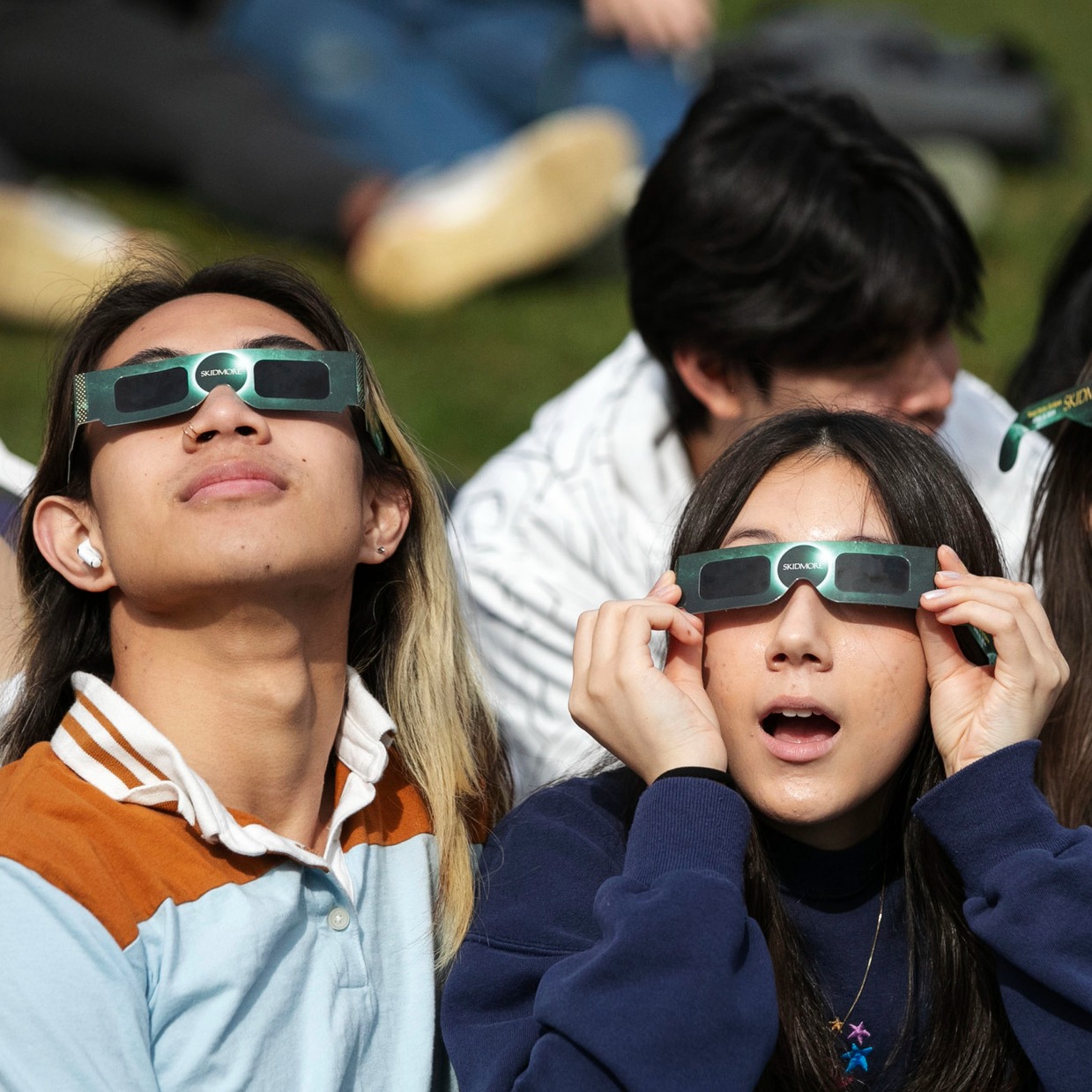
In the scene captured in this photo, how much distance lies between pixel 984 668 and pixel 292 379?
1.15m

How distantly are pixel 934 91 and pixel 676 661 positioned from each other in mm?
5767

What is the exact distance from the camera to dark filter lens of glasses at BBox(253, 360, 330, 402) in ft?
8.07

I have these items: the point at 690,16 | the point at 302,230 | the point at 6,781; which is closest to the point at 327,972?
the point at 6,781

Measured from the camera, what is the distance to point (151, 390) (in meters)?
2.45

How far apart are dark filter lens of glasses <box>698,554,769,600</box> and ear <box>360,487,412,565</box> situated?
642mm

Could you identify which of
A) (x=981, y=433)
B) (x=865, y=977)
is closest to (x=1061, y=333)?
(x=981, y=433)

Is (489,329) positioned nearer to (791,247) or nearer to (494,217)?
(494,217)

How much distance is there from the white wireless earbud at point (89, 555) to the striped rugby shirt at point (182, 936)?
19 centimetres

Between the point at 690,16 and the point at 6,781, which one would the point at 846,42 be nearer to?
the point at 690,16

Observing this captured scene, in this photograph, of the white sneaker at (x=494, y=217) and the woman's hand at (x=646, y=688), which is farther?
the white sneaker at (x=494, y=217)

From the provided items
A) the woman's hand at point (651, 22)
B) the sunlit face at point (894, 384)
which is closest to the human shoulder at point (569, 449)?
the sunlit face at point (894, 384)

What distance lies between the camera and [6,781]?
2.34m

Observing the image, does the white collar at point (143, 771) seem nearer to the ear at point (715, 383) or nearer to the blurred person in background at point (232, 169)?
the ear at point (715, 383)

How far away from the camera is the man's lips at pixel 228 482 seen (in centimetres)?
236
